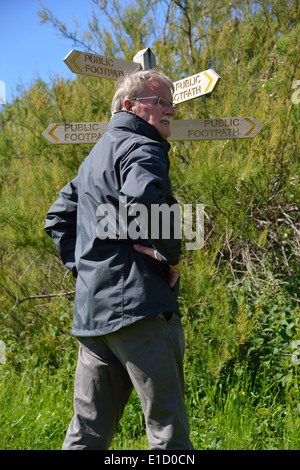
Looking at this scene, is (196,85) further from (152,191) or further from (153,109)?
(152,191)

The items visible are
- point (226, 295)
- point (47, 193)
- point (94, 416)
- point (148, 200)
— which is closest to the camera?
point (148, 200)

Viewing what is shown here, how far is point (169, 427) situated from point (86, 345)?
47 centimetres

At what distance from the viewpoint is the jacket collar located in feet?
6.66

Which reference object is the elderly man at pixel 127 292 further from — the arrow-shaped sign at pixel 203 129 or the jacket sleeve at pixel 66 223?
the arrow-shaped sign at pixel 203 129

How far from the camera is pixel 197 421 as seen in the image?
327 centimetres

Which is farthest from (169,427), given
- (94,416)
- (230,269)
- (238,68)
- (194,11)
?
(194,11)

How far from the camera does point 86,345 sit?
2.05 meters

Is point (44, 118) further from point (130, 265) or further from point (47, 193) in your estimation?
point (130, 265)

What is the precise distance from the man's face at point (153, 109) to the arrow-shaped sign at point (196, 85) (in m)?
0.75

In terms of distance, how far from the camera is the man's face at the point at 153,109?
84.7 inches

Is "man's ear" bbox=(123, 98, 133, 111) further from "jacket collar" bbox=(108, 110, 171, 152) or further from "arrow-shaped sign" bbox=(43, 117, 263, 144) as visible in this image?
"arrow-shaped sign" bbox=(43, 117, 263, 144)

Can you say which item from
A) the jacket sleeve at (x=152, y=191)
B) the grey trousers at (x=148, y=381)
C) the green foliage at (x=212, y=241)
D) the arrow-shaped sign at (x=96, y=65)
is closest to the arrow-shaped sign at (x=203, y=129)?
the arrow-shaped sign at (x=96, y=65)

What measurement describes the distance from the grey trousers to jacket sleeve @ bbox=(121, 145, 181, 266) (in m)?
0.26

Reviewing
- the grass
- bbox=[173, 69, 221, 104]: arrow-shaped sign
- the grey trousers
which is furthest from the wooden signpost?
the grass
